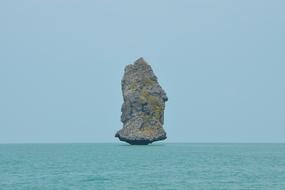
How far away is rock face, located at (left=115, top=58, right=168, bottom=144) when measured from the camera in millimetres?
104938

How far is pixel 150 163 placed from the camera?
71812mm

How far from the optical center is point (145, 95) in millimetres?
108062

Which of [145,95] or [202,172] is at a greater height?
[145,95]

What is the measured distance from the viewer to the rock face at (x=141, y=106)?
4131 inches

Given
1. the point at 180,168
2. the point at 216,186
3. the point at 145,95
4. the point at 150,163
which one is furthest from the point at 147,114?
the point at 216,186

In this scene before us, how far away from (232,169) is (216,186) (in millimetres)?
17138

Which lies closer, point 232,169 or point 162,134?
point 232,169

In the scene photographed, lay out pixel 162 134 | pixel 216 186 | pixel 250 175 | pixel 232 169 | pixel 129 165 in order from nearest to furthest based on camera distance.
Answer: pixel 216 186 → pixel 250 175 → pixel 232 169 → pixel 129 165 → pixel 162 134

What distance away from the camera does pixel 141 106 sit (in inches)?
4193

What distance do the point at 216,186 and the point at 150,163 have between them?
25.0 m

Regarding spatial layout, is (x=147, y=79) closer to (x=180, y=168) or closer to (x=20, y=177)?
(x=180, y=168)

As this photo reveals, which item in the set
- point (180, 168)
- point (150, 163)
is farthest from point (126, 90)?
point (180, 168)

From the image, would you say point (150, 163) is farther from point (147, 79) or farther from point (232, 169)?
point (147, 79)

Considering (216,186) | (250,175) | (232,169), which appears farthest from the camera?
(232,169)
